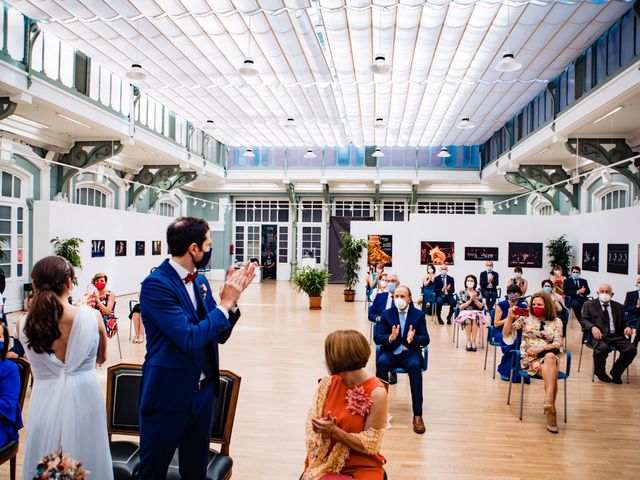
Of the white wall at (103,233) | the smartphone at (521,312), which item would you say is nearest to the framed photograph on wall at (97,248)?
the white wall at (103,233)

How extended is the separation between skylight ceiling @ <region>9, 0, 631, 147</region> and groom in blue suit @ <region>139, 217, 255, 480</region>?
620cm

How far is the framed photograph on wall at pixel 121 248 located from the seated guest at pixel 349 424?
14023 millimetres

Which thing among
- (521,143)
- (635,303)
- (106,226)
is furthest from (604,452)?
(106,226)

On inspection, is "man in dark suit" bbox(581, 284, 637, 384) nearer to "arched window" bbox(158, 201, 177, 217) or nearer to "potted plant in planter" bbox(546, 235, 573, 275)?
"potted plant in planter" bbox(546, 235, 573, 275)

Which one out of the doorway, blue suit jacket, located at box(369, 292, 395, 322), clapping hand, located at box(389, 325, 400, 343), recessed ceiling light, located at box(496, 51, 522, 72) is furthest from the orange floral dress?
the doorway

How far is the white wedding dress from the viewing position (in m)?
2.40

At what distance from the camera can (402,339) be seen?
5.31 metres

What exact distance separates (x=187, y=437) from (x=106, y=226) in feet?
44.3

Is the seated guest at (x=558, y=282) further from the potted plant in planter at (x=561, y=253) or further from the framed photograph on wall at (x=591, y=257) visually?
the potted plant in planter at (x=561, y=253)

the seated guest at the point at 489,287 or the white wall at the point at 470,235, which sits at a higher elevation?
the white wall at the point at 470,235

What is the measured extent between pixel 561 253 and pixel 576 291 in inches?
139

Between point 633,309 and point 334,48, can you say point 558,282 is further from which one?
point 334,48

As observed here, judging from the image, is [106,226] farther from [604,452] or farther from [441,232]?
[604,452]

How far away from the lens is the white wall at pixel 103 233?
11.9 metres
